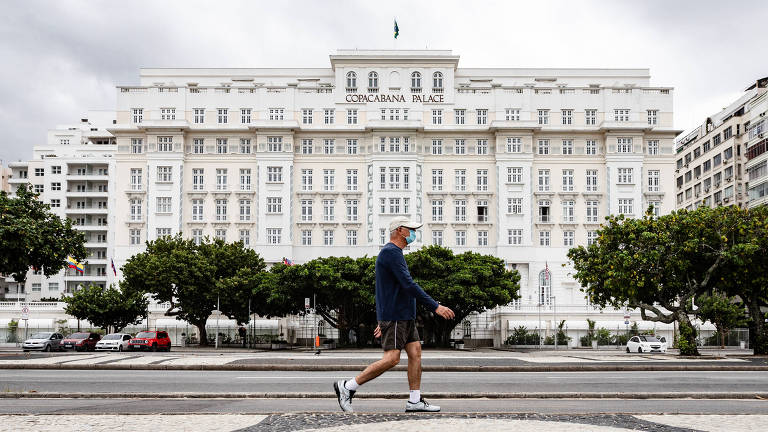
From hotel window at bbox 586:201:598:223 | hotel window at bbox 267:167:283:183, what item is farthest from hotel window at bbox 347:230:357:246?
hotel window at bbox 586:201:598:223

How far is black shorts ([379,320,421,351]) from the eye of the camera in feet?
28.5

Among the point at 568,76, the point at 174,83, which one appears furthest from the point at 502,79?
the point at 174,83

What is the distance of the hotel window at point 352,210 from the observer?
80062mm

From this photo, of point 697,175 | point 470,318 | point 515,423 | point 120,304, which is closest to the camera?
point 515,423

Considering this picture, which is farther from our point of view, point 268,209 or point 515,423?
point 268,209

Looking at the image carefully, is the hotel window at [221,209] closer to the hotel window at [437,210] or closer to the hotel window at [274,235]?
the hotel window at [274,235]

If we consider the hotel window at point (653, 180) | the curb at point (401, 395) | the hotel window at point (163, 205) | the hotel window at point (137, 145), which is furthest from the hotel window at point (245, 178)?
the curb at point (401, 395)

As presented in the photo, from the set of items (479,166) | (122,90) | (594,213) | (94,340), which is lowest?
(94,340)

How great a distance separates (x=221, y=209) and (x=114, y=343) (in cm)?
3502

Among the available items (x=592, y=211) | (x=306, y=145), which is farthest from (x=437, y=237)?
(x=306, y=145)

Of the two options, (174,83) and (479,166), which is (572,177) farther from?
(174,83)

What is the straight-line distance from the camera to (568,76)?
88.4 meters

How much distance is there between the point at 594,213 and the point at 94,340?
1985 inches

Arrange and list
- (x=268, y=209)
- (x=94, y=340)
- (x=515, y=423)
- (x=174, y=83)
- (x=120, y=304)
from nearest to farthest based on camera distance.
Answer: (x=515, y=423) → (x=94, y=340) → (x=120, y=304) → (x=268, y=209) → (x=174, y=83)
